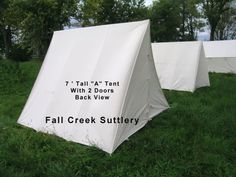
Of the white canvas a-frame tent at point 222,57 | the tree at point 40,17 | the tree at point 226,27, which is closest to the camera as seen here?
the white canvas a-frame tent at point 222,57

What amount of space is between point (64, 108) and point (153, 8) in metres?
17.8

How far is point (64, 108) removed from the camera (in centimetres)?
429

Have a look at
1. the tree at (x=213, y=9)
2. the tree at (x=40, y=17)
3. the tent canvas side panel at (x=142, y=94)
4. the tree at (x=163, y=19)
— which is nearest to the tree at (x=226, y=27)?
Result: the tree at (x=213, y=9)

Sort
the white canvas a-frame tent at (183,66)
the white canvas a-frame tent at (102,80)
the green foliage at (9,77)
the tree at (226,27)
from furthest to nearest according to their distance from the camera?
the tree at (226,27), the white canvas a-frame tent at (183,66), the green foliage at (9,77), the white canvas a-frame tent at (102,80)

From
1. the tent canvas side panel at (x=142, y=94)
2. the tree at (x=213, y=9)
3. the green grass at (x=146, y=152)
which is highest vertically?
the tree at (x=213, y=9)

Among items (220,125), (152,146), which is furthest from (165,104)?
(152,146)

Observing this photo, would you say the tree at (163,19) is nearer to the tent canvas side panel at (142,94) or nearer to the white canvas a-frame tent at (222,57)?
the white canvas a-frame tent at (222,57)

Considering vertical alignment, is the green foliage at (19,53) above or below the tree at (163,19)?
below

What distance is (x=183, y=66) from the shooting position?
25.9 ft

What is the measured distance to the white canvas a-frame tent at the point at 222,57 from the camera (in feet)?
39.8

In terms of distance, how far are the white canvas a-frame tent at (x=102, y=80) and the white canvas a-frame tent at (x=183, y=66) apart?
2955 mm

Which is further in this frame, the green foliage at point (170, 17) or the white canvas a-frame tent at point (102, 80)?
the green foliage at point (170, 17)

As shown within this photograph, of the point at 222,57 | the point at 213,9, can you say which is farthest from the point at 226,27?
the point at 222,57

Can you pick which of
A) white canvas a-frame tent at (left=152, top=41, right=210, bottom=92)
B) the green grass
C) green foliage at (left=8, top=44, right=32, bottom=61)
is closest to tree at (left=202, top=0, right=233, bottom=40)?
green foliage at (left=8, top=44, right=32, bottom=61)
